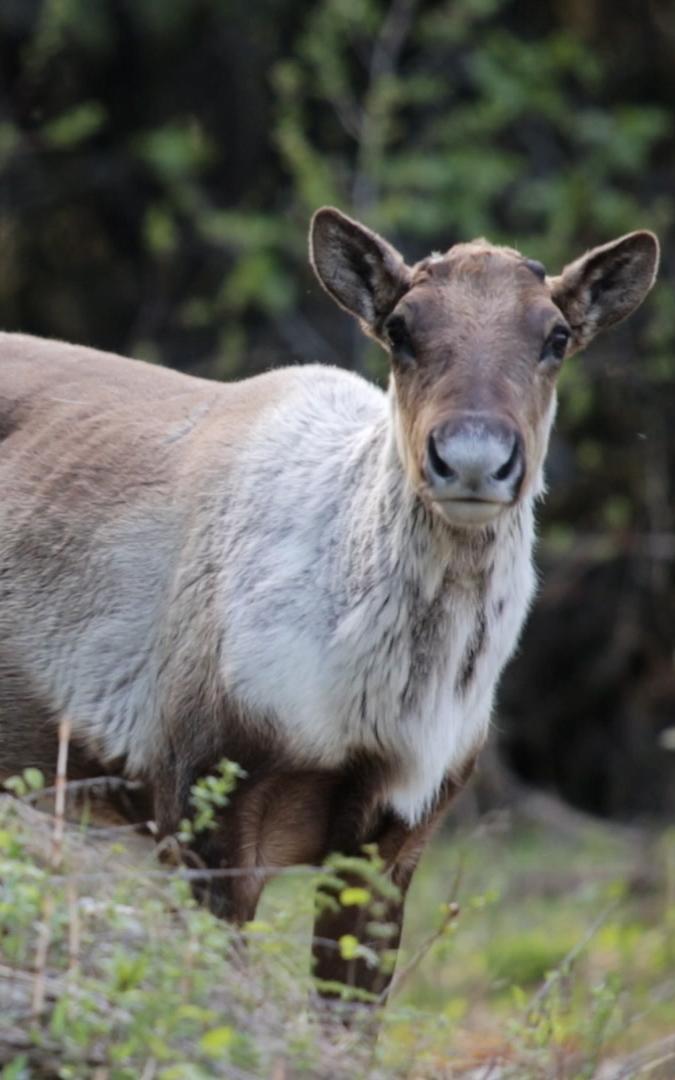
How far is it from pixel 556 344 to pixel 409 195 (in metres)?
7.22

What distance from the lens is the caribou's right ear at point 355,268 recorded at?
230 inches

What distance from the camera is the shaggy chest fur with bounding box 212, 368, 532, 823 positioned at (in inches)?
218

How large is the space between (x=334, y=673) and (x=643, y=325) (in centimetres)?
791

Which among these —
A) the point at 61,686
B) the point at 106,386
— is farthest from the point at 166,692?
the point at 106,386

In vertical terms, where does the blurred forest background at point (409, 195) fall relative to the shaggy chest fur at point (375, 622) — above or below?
above

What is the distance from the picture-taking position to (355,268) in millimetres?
5906

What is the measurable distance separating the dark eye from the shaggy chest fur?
304 mm

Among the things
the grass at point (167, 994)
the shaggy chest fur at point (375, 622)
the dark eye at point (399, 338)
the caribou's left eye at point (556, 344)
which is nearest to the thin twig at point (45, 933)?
the grass at point (167, 994)

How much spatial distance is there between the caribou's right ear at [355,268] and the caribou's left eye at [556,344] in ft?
1.56

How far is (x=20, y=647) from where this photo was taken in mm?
6285

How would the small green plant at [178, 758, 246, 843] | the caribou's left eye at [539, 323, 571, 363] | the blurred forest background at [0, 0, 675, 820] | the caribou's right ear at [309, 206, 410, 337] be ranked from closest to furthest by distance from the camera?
the small green plant at [178, 758, 246, 843] → the caribou's left eye at [539, 323, 571, 363] → the caribou's right ear at [309, 206, 410, 337] → the blurred forest background at [0, 0, 675, 820]

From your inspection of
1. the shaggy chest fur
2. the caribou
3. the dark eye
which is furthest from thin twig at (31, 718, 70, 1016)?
the dark eye

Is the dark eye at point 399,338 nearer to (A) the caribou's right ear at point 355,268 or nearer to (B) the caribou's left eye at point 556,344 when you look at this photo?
(A) the caribou's right ear at point 355,268

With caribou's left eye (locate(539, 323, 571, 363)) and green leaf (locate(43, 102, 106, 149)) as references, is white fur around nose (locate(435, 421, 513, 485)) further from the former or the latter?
green leaf (locate(43, 102, 106, 149))
